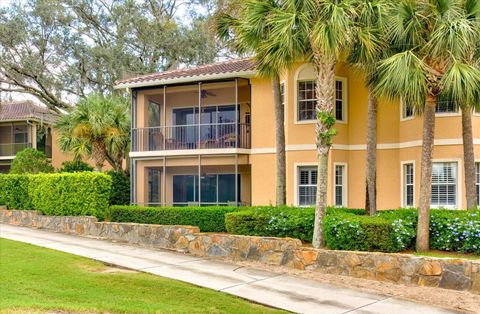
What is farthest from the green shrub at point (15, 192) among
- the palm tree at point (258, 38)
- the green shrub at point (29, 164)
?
the palm tree at point (258, 38)

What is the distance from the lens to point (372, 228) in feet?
41.7

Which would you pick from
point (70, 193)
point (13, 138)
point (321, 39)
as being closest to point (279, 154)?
point (321, 39)

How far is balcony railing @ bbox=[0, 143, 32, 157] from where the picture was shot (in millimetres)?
37875

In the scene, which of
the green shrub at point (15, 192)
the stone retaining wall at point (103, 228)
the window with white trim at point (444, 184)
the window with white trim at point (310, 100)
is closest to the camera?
the stone retaining wall at point (103, 228)

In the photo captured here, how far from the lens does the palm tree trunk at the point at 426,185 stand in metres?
12.7

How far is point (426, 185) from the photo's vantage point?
41.8 ft

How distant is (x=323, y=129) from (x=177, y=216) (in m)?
7.58

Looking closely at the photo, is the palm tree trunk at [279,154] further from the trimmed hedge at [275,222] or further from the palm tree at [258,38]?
the trimmed hedge at [275,222]

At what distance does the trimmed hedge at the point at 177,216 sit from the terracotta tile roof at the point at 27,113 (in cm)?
1731

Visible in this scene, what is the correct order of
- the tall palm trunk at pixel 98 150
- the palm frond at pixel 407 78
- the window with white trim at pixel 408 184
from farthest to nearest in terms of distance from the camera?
the tall palm trunk at pixel 98 150 → the window with white trim at pixel 408 184 → the palm frond at pixel 407 78

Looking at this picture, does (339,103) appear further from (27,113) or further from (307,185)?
(27,113)

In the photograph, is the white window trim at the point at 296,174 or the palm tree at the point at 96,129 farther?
the palm tree at the point at 96,129

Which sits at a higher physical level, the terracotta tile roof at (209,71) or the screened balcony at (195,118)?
the terracotta tile roof at (209,71)

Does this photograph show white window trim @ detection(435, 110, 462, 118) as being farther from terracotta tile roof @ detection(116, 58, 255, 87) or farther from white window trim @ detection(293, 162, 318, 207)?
terracotta tile roof @ detection(116, 58, 255, 87)
